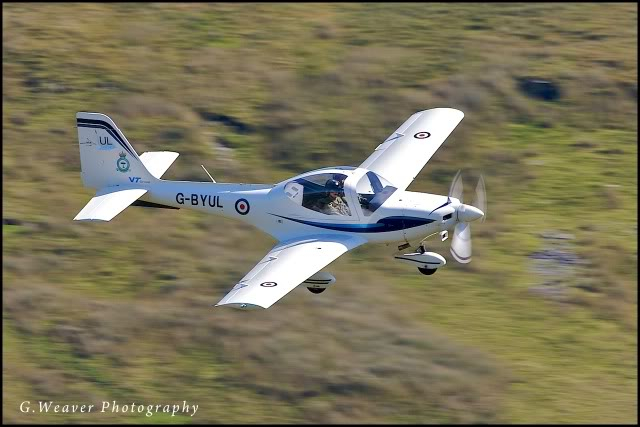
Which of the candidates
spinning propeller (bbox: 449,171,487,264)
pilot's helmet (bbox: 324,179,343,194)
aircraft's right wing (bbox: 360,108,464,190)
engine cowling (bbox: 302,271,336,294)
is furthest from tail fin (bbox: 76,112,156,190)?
spinning propeller (bbox: 449,171,487,264)

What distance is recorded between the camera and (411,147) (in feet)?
96.2

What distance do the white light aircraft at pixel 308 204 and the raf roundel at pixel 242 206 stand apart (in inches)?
0.8

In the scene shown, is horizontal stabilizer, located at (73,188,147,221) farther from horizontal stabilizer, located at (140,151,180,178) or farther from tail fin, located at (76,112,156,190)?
horizontal stabilizer, located at (140,151,180,178)

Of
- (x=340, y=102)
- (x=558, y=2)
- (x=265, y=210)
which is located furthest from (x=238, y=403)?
(x=558, y=2)

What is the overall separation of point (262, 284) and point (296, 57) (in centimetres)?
2021

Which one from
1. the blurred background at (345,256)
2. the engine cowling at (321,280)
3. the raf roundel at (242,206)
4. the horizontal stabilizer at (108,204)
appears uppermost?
the raf roundel at (242,206)

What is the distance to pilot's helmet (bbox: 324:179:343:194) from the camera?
26.4 metres

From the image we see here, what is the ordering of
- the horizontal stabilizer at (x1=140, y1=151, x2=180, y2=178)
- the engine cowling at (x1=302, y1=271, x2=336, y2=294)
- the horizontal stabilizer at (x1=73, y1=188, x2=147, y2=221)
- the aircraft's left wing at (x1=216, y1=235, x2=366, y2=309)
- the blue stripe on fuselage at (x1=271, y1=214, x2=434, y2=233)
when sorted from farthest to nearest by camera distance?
1. the horizontal stabilizer at (x1=140, y1=151, x2=180, y2=178)
2. the horizontal stabilizer at (x1=73, y1=188, x2=147, y2=221)
3. the engine cowling at (x1=302, y1=271, x2=336, y2=294)
4. the blue stripe on fuselage at (x1=271, y1=214, x2=434, y2=233)
5. the aircraft's left wing at (x1=216, y1=235, x2=366, y2=309)

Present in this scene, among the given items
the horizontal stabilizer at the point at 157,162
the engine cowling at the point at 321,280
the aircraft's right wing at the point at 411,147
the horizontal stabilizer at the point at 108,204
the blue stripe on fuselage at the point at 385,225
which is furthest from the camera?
the horizontal stabilizer at the point at 157,162

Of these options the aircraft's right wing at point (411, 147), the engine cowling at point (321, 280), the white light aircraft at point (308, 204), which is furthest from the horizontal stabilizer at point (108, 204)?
the aircraft's right wing at point (411, 147)

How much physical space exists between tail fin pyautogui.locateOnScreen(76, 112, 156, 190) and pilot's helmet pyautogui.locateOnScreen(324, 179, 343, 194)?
4.58 metres

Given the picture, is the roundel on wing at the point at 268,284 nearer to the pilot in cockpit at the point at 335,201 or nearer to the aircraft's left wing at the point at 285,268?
the aircraft's left wing at the point at 285,268

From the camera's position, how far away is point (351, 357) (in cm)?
3003

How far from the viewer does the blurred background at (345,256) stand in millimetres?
29719
